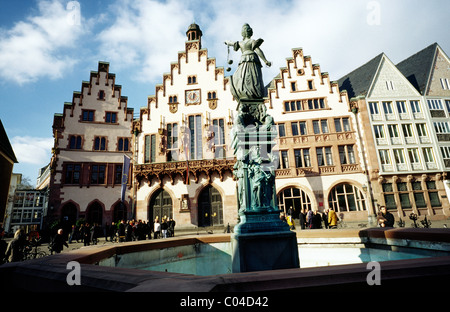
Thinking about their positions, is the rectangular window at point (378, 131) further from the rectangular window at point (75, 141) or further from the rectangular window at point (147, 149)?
the rectangular window at point (75, 141)

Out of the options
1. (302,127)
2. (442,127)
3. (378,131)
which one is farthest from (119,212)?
(442,127)

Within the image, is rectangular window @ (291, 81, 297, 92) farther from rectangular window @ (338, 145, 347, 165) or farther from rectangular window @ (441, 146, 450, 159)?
rectangular window @ (441, 146, 450, 159)

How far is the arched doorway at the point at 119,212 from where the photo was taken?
24.8m

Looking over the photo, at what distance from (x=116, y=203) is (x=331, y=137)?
2363 centimetres

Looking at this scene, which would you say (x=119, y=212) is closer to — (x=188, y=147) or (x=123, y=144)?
(x=123, y=144)

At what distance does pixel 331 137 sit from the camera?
81.4 feet

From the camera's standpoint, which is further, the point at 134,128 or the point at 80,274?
the point at 134,128

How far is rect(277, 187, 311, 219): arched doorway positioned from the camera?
23.6 m

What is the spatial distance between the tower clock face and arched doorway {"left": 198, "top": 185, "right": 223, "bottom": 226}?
32.1ft

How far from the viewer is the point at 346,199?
23359mm

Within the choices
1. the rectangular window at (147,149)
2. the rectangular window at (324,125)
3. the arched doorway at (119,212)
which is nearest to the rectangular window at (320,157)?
the rectangular window at (324,125)
